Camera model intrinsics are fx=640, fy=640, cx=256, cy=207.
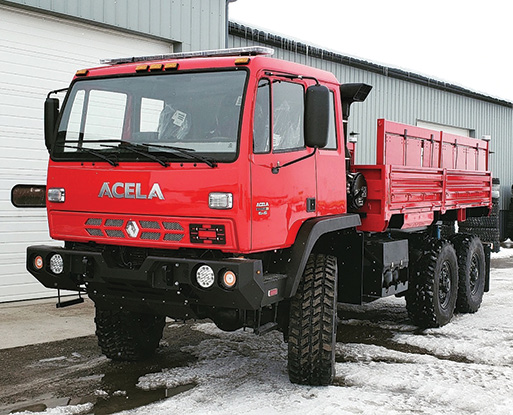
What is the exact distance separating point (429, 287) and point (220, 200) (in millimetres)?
3698

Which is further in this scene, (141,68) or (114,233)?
(141,68)

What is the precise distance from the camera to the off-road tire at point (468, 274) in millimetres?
8203

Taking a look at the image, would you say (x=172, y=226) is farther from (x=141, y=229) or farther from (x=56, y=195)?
(x=56, y=195)

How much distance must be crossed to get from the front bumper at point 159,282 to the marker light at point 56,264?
26mm

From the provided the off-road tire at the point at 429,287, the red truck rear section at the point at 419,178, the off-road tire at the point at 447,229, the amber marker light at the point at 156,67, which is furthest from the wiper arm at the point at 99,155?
the off-road tire at the point at 447,229

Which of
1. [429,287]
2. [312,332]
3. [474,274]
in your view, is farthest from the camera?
[474,274]

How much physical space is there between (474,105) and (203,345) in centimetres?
1639

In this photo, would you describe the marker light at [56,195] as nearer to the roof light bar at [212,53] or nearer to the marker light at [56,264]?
the marker light at [56,264]

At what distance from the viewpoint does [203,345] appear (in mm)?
6461

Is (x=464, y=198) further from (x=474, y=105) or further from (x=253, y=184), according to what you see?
(x=474, y=105)

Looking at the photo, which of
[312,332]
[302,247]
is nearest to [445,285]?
[312,332]

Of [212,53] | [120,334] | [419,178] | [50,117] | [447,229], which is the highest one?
[212,53]

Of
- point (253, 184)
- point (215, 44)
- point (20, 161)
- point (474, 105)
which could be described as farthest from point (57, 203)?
point (474, 105)

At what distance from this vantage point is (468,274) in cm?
824
